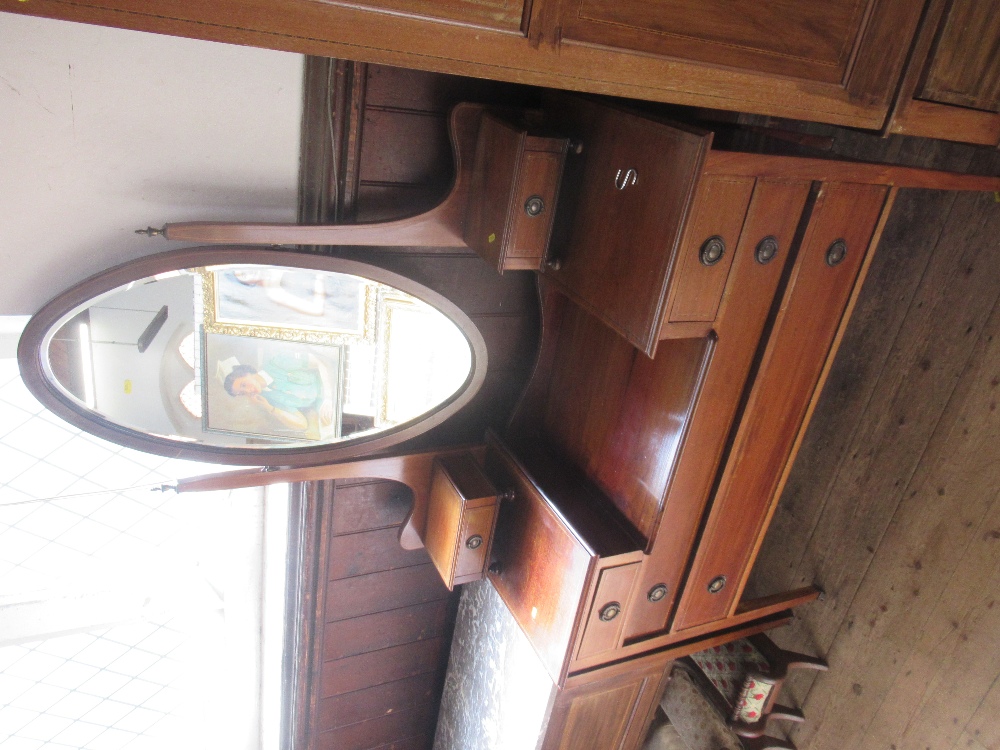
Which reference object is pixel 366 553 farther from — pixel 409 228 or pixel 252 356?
pixel 409 228

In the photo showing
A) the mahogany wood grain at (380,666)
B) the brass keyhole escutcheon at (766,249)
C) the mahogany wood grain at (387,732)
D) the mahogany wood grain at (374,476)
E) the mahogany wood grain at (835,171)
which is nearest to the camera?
the mahogany wood grain at (835,171)

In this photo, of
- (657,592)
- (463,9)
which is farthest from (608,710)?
(463,9)

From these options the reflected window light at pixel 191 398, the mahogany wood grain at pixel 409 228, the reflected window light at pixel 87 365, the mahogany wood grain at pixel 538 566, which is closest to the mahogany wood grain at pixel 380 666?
the mahogany wood grain at pixel 538 566

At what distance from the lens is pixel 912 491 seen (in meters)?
1.54

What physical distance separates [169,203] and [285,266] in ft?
0.71

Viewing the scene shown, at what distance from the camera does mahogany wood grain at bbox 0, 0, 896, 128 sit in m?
0.68

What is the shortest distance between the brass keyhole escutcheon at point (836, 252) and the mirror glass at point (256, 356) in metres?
0.67

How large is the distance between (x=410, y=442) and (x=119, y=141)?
32.1 inches

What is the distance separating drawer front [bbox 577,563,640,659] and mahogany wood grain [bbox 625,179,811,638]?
0.13 ft

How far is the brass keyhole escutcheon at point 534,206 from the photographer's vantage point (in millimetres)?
1184

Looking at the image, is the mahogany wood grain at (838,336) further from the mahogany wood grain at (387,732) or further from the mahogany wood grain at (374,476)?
the mahogany wood grain at (387,732)

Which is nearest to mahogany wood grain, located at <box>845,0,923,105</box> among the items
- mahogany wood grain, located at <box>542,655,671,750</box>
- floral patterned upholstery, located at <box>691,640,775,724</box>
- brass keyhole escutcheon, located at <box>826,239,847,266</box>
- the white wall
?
brass keyhole escutcheon, located at <box>826,239,847,266</box>

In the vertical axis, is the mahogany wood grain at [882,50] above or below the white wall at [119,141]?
above

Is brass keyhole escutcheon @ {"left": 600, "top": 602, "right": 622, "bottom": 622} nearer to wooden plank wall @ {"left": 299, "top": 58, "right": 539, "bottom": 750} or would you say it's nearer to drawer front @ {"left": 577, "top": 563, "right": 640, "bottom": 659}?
drawer front @ {"left": 577, "top": 563, "right": 640, "bottom": 659}
